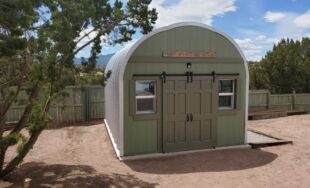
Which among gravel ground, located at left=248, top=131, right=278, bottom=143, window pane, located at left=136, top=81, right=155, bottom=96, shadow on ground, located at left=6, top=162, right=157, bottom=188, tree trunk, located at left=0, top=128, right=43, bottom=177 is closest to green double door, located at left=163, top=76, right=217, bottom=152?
window pane, located at left=136, top=81, right=155, bottom=96

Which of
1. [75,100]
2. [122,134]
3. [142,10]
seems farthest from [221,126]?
[75,100]

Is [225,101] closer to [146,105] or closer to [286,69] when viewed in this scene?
[146,105]

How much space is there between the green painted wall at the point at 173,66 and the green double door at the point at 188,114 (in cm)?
28

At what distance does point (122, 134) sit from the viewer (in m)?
8.76

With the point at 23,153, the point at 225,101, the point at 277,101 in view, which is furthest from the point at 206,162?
the point at 277,101

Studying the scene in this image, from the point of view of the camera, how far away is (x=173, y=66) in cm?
919

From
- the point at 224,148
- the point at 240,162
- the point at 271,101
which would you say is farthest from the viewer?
the point at 271,101

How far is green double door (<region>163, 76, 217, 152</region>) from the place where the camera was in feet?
30.3

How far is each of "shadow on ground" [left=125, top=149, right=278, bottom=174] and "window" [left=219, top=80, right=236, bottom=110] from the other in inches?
63.3

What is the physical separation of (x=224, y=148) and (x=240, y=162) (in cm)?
144

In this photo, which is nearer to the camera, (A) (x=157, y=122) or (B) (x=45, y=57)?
(B) (x=45, y=57)

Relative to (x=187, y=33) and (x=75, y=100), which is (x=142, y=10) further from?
(x=75, y=100)

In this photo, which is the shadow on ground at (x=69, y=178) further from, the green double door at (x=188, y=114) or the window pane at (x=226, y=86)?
the window pane at (x=226, y=86)

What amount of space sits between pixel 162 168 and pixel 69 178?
2444 millimetres
